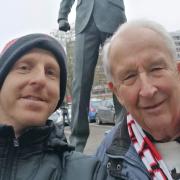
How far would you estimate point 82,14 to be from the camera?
478 centimetres

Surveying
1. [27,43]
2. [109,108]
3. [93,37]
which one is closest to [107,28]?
[93,37]

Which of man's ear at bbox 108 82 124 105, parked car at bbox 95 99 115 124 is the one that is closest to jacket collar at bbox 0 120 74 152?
man's ear at bbox 108 82 124 105

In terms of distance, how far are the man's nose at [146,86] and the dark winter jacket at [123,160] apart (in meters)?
0.27

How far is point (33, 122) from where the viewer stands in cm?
192

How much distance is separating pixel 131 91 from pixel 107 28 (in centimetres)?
269

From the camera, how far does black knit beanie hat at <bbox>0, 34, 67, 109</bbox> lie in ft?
6.67

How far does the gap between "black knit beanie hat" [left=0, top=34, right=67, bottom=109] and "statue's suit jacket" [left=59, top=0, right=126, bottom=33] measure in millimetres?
2543

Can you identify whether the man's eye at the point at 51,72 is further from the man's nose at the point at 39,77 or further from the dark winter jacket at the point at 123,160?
the dark winter jacket at the point at 123,160

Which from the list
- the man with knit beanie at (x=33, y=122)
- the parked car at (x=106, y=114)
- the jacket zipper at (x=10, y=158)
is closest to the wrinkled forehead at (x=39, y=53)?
the man with knit beanie at (x=33, y=122)

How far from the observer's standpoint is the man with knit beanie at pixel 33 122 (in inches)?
74.2

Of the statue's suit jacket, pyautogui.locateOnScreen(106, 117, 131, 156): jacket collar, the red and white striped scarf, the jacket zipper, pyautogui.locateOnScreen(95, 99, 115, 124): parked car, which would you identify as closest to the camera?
the jacket zipper

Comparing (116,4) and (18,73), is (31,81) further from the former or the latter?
(116,4)

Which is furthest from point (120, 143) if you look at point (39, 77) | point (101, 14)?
point (101, 14)

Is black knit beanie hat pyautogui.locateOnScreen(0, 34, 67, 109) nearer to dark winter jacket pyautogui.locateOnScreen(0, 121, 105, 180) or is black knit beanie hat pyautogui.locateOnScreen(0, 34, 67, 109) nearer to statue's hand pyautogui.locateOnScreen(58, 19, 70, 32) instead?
dark winter jacket pyautogui.locateOnScreen(0, 121, 105, 180)
